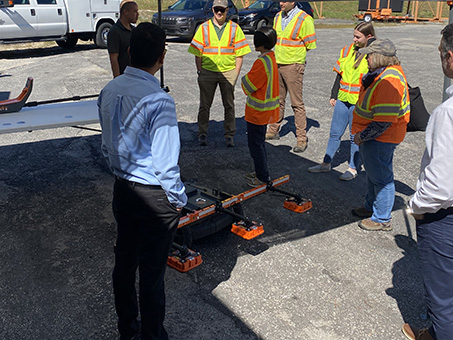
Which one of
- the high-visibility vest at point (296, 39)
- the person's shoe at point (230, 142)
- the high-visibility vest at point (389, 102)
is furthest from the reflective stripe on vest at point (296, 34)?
the high-visibility vest at point (389, 102)

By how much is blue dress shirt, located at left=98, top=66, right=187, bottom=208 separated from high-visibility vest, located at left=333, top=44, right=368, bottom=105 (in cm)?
335

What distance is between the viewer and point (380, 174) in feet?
14.4

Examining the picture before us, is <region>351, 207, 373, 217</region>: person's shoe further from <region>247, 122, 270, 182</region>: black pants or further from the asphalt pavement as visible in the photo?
<region>247, 122, 270, 182</region>: black pants

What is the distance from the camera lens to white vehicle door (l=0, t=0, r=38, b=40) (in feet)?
45.0

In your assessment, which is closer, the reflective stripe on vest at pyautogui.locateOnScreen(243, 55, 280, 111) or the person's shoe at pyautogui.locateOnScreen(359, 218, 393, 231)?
the person's shoe at pyautogui.locateOnScreen(359, 218, 393, 231)

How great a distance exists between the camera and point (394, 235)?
458 cm

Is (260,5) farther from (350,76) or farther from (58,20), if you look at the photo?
(350,76)

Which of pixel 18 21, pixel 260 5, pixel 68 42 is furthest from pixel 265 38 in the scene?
pixel 260 5

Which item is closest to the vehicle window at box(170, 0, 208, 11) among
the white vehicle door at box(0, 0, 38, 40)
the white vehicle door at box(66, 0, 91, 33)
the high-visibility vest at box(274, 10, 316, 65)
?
the white vehicle door at box(66, 0, 91, 33)

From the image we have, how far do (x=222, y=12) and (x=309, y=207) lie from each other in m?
2.98

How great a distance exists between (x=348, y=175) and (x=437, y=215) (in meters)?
3.16

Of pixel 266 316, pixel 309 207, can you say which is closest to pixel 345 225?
pixel 309 207

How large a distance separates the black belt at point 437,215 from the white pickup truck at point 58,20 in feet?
45.5

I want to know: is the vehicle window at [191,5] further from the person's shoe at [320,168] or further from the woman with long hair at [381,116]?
the woman with long hair at [381,116]
